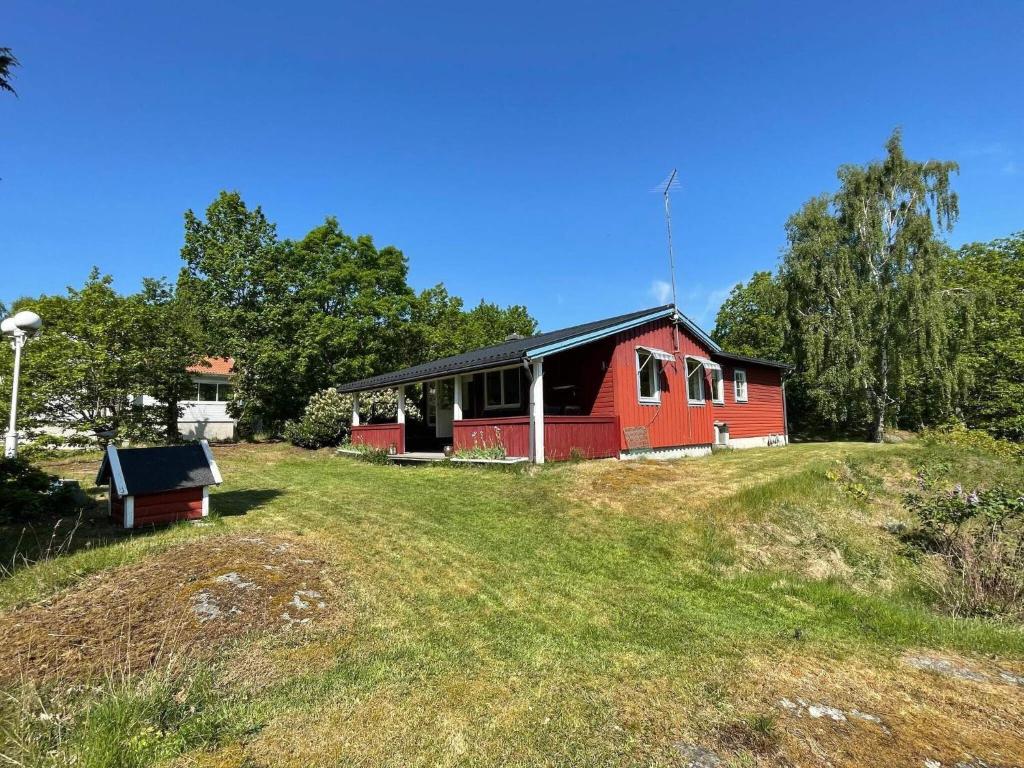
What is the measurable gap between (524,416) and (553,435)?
4.19 feet

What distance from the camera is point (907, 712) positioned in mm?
3105

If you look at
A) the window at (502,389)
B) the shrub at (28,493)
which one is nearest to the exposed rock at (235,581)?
the shrub at (28,493)

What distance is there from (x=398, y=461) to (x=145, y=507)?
9.05 metres

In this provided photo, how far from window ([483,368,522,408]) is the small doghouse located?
953 centimetres

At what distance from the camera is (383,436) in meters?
16.7

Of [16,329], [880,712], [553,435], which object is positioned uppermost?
[16,329]

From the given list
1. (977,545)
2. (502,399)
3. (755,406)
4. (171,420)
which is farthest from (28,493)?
(755,406)

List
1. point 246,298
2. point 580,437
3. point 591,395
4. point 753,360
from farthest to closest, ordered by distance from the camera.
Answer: point 246,298 < point 753,360 < point 591,395 < point 580,437

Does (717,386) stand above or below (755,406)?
above

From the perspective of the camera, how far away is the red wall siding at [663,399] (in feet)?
46.0

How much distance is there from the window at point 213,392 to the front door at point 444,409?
15056 millimetres

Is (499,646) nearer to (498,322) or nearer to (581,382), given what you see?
(581,382)

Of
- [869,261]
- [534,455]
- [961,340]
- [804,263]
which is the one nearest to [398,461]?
[534,455]

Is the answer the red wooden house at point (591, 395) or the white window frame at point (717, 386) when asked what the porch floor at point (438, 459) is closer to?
the red wooden house at point (591, 395)
